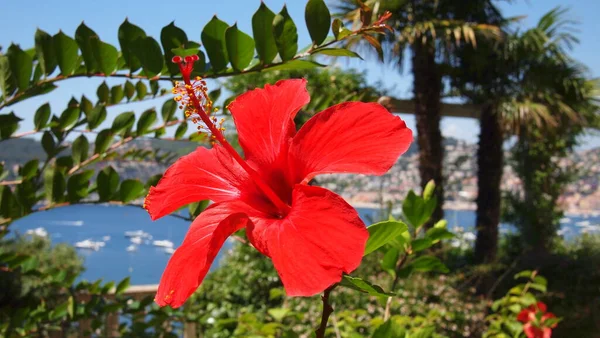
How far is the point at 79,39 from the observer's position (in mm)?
735

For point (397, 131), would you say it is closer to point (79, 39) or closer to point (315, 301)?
point (79, 39)

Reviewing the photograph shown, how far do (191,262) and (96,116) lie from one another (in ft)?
2.21

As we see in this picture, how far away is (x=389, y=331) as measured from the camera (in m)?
0.45

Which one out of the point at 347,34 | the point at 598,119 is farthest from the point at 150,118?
the point at 598,119

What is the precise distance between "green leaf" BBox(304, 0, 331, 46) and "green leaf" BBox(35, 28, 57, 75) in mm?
418

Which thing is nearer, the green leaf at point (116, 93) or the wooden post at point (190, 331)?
the green leaf at point (116, 93)

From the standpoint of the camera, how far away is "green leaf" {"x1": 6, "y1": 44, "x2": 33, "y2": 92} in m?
0.75

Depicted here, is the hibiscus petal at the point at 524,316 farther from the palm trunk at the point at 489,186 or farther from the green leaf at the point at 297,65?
the palm trunk at the point at 489,186

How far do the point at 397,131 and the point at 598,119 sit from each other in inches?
293

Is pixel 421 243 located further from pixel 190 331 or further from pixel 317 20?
pixel 190 331

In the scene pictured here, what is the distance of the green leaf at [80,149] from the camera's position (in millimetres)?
887

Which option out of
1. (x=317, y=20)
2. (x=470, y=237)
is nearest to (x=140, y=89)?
(x=317, y=20)

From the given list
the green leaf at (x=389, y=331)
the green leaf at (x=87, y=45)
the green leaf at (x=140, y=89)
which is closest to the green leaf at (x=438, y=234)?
the green leaf at (x=389, y=331)

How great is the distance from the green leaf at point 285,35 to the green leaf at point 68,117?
0.50 meters
